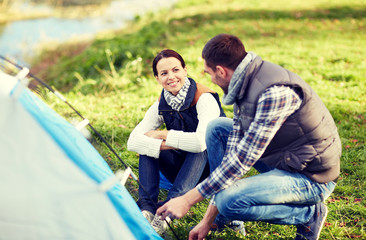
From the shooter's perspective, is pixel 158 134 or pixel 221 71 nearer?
pixel 221 71

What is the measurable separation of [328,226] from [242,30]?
6.23 m

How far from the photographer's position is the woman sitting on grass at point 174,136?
256cm

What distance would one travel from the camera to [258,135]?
1885 mm

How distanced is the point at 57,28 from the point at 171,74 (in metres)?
10.5

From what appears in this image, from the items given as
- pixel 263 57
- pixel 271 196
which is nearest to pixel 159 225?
pixel 271 196

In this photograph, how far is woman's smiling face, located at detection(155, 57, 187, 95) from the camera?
270 cm

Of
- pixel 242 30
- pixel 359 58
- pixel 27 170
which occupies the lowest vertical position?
pixel 359 58

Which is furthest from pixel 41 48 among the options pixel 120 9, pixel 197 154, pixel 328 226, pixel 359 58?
pixel 328 226

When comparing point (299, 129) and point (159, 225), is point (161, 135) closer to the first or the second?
point (159, 225)

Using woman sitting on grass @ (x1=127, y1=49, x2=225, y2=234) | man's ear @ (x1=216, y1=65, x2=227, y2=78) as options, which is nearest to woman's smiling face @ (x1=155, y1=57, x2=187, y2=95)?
woman sitting on grass @ (x1=127, y1=49, x2=225, y2=234)

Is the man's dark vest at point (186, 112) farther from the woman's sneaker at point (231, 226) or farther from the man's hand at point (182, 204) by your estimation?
the man's hand at point (182, 204)

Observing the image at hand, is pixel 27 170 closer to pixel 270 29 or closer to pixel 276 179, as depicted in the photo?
pixel 276 179

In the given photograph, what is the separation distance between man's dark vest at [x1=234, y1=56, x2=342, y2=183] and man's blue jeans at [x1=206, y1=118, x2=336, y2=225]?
0.06m

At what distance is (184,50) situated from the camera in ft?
22.1
